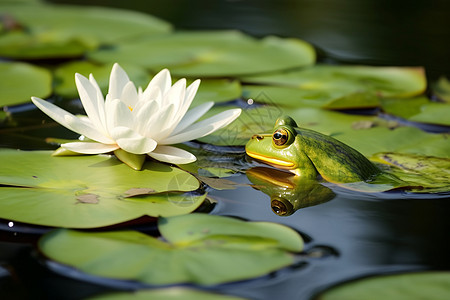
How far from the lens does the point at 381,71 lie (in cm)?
377

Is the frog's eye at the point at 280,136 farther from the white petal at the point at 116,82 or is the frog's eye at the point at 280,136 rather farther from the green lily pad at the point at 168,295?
the green lily pad at the point at 168,295

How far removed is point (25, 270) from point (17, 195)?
424 millimetres

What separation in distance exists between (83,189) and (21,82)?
5.04 ft

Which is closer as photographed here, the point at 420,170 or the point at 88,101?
the point at 88,101

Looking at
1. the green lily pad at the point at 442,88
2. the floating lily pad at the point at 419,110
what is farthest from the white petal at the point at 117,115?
the green lily pad at the point at 442,88

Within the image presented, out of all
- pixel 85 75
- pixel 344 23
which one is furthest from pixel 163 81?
pixel 344 23

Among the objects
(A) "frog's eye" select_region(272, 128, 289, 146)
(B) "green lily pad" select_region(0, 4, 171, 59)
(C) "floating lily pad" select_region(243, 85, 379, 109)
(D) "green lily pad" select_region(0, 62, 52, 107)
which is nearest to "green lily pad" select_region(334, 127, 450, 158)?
(C) "floating lily pad" select_region(243, 85, 379, 109)

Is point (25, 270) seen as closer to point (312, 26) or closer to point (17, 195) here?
point (17, 195)

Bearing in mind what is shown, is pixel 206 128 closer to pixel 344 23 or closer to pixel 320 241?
pixel 320 241

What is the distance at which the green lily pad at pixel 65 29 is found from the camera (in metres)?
3.98

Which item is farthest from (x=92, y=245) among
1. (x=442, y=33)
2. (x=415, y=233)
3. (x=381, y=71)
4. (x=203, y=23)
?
(x=442, y=33)

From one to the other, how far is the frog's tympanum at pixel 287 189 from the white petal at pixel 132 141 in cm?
48

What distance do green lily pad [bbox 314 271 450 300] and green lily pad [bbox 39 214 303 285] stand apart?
0.19m

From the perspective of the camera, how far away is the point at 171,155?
7.47 ft
